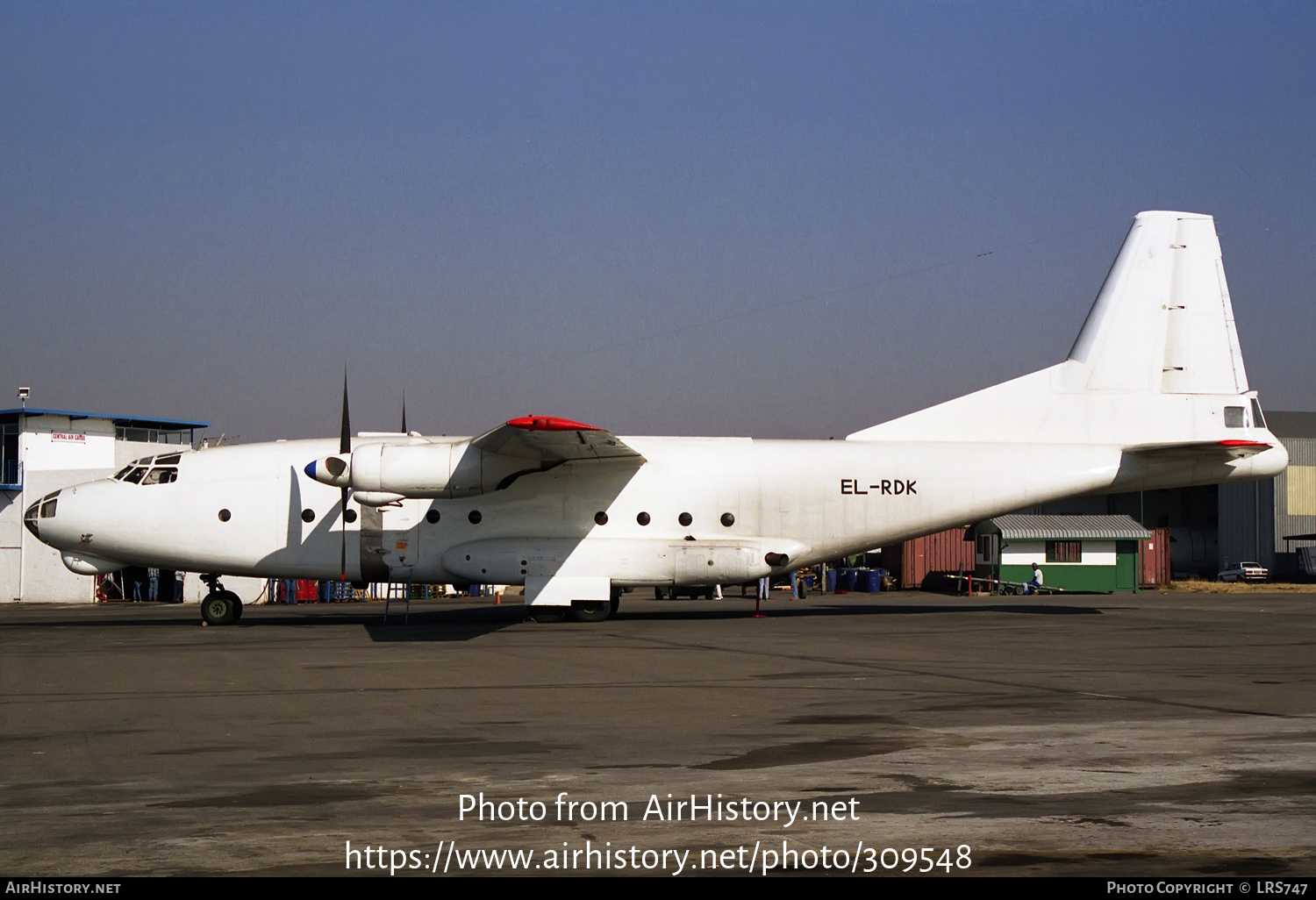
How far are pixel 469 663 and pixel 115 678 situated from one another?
4273mm

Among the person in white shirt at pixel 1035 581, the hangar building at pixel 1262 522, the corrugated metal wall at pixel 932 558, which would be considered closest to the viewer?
Result: the person in white shirt at pixel 1035 581

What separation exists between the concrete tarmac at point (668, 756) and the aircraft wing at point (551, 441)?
3674 millimetres

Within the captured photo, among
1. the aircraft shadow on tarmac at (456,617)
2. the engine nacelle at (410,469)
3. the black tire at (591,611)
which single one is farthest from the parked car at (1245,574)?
the engine nacelle at (410,469)

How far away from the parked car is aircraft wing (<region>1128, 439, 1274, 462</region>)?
3759cm

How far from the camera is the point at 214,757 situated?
27.6 feet

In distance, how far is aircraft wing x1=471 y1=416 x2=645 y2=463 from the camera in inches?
749

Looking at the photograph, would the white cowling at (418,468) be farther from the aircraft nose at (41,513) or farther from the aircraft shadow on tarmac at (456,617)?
the aircraft nose at (41,513)

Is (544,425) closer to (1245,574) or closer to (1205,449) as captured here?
(1205,449)

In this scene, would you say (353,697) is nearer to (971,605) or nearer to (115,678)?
(115,678)

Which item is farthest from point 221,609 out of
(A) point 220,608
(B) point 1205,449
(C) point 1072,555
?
(C) point 1072,555

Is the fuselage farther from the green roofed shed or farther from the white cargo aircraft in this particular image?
the green roofed shed

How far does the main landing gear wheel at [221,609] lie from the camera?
23.1 m

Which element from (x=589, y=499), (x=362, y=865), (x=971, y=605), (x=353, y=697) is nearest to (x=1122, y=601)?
(x=971, y=605)

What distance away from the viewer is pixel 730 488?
75.7 feet
